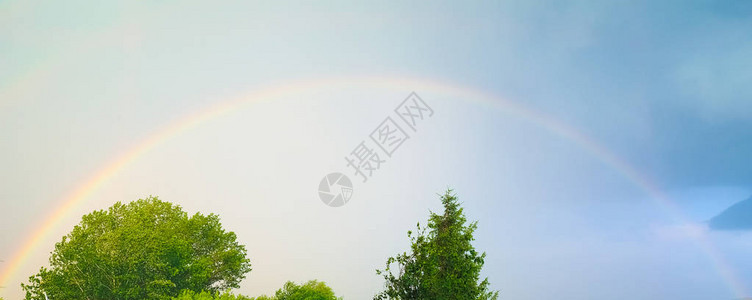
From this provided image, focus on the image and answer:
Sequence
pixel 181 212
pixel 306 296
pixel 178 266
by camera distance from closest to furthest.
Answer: pixel 178 266, pixel 181 212, pixel 306 296

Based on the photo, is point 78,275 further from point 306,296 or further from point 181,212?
point 306,296

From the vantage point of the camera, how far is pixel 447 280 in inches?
1182

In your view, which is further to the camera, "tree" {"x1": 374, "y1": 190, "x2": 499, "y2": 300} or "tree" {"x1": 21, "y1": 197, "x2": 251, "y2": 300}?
"tree" {"x1": 21, "y1": 197, "x2": 251, "y2": 300}

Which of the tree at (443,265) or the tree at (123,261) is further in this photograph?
the tree at (123,261)

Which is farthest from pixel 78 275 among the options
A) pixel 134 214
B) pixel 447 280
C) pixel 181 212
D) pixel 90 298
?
pixel 447 280

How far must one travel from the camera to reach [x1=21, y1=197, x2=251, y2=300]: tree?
169 ft

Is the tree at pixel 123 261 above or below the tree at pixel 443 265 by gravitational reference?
above

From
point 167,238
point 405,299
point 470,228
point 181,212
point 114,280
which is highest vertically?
point 181,212

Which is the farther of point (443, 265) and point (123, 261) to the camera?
point (123, 261)

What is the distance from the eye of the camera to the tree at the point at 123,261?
51.4 metres

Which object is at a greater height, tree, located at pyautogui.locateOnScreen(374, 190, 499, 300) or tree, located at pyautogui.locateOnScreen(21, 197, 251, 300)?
tree, located at pyautogui.locateOnScreen(21, 197, 251, 300)

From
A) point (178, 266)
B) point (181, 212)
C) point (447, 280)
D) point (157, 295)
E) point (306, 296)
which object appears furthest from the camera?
point (306, 296)

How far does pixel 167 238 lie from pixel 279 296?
3014 centimetres

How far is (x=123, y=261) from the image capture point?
2026 inches
